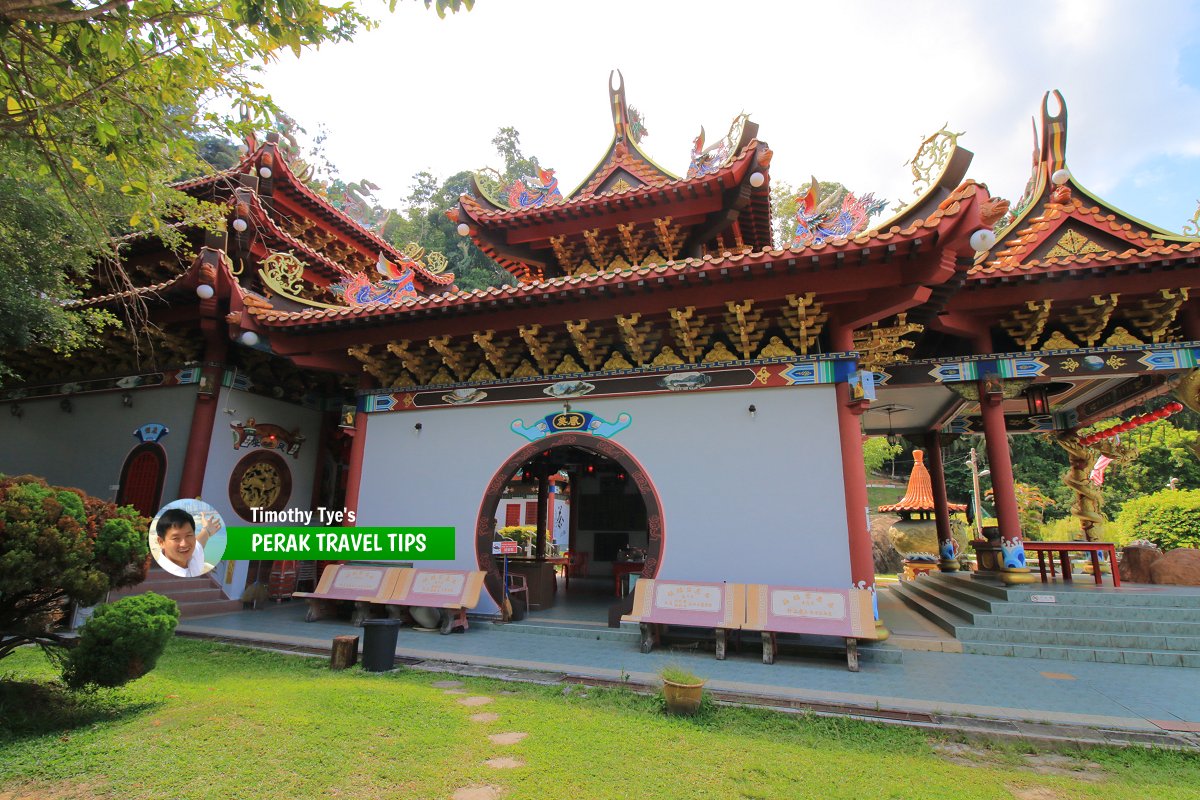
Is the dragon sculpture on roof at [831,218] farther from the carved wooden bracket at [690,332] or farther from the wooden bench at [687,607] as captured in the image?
the wooden bench at [687,607]

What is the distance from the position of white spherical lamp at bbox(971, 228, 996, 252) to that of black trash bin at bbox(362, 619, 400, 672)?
655 cm

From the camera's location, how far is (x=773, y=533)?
21.0 feet

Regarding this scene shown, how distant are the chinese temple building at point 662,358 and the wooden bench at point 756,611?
1.37 ft

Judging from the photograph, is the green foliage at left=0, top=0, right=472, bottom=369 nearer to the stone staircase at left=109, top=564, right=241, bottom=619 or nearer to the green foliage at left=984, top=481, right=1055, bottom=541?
the stone staircase at left=109, top=564, right=241, bottom=619

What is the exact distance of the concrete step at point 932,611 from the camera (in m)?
6.85

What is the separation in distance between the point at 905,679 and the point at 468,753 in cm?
392

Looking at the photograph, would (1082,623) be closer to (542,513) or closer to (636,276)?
(636,276)

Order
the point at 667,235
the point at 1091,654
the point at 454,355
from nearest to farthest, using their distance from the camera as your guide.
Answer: the point at 1091,654 → the point at 454,355 → the point at 667,235

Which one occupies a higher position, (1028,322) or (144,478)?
(1028,322)

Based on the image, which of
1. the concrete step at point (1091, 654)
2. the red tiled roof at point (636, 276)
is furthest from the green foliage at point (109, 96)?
the concrete step at point (1091, 654)

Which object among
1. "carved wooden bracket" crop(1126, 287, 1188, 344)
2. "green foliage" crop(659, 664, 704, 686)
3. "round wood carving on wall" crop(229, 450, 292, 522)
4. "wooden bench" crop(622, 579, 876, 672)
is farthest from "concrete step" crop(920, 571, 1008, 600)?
"round wood carving on wall" crop(229, 450, 292, 522)

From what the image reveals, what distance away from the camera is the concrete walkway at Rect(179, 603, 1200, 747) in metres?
4.00

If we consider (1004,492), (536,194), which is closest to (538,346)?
(536,194)

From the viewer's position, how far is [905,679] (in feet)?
16.6
